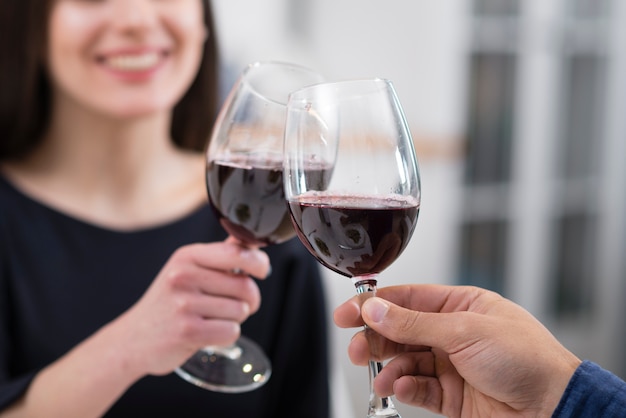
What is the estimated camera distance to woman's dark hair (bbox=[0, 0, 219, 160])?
145 cm

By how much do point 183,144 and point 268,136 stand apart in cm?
79

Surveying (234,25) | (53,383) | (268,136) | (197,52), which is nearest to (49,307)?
(53,383)

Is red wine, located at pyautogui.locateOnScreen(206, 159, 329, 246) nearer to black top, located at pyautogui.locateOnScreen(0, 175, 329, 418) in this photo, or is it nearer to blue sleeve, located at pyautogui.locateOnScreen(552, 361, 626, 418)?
blue sleeve, located at pyautogui.locateOnScreen(552, 361, 626, 418)

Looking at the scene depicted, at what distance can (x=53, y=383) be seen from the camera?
1.15 metres

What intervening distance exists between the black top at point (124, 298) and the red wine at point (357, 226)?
714 mm

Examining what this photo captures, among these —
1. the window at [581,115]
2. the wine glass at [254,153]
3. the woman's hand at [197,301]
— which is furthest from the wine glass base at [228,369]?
the window at [581,115]

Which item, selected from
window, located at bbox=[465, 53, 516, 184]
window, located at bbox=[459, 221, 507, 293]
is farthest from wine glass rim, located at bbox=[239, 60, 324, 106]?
window, located at bbox=[459, 221, 507, 293]

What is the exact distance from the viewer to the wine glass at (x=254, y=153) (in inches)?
37.9

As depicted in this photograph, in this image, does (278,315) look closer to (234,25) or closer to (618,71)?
(234,25)

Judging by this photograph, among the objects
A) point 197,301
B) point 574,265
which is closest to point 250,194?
point 197,301

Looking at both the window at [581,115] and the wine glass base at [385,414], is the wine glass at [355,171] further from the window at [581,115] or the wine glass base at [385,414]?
the window at [581,115]

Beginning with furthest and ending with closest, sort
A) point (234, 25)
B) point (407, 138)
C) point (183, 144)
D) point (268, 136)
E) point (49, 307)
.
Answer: point (234, 25), point (183, 144), point (49, 307), point (268, 136), point (407, 138)

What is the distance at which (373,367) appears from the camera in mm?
782

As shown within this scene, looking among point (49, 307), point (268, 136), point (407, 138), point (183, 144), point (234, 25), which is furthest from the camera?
point (234, 25)
